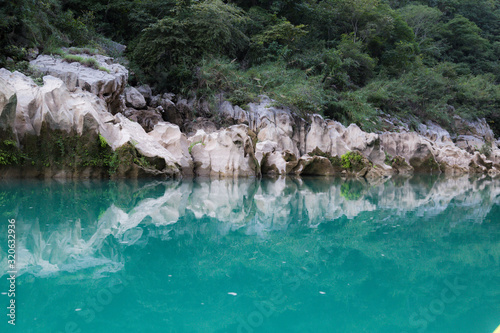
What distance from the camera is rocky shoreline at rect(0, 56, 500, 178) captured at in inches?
376

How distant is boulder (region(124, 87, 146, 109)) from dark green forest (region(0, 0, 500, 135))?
139 centimetres

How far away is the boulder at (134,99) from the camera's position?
15.7m

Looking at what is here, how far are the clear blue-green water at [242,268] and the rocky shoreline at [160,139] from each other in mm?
3185

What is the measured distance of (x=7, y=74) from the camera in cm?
966

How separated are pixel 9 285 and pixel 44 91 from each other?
8.26 m

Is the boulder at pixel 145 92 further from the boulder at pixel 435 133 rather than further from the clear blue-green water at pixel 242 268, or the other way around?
the boulder at pixel 435 133

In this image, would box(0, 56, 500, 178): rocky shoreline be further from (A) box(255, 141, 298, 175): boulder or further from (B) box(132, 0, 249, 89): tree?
(B) box(132, 0, 249, 89): tree

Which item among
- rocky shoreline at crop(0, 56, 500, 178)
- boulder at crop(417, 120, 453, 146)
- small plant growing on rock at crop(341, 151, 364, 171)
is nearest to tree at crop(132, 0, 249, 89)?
rocky shoreline at crop(0, 56, 500, 178)

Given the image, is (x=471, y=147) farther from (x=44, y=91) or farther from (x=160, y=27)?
(x=44, y=91)

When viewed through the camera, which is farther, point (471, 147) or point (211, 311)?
point (471, 147)

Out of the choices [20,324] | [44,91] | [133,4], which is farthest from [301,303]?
[133,4]

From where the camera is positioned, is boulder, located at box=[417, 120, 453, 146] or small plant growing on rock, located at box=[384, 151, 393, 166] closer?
small plant growing on rock, located at box=[384, 151, 393, 166]

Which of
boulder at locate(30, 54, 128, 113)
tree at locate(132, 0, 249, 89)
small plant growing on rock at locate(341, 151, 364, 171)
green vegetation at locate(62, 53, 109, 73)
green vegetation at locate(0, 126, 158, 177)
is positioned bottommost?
small plant growing on rock at locate(341, 151, 364, 171)

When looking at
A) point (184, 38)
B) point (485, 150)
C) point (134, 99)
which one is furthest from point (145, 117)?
point (485, 150)
